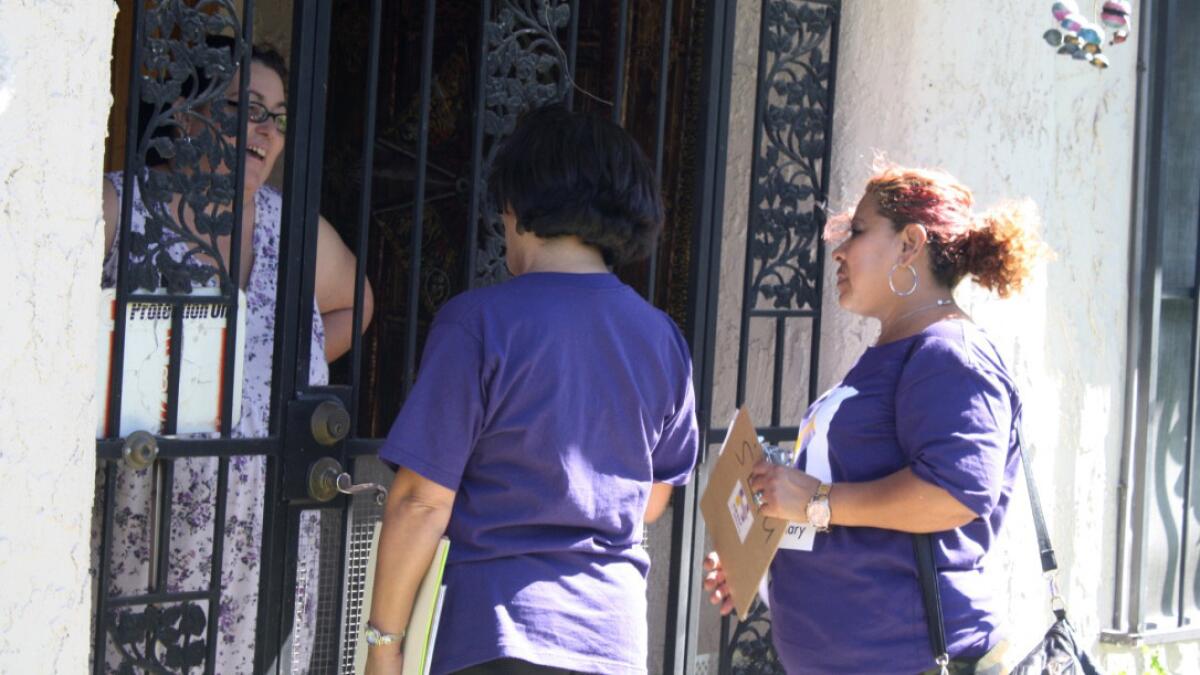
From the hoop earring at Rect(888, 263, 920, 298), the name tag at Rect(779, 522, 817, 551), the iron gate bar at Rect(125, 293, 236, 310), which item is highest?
the hoop earring at Rect(888, 263, 920, 298)

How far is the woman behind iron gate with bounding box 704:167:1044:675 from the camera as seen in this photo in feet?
8.79

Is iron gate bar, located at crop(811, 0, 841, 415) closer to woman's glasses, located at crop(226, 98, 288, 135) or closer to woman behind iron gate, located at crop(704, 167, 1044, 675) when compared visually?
woman behind iron gate, located at crop(704, 167, 1044, 675)

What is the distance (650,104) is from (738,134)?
0.29 meters

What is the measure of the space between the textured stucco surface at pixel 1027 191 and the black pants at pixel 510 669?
1.92 meters

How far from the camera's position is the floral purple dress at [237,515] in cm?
304

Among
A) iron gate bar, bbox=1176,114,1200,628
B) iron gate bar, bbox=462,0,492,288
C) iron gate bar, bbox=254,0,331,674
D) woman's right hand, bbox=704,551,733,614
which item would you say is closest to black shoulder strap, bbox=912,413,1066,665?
woman's right hand, bbox=704,551,733,614

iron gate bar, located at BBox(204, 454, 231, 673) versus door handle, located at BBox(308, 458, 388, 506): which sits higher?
door handle, located at BBox(308, 458, 388, 506)

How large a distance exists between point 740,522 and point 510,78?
119 cm

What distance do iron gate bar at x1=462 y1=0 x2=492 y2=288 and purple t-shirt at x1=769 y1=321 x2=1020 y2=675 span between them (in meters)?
0.91

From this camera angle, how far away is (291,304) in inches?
122

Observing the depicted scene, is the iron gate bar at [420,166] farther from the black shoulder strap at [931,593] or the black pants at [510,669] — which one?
the black shoulder strap at [931,593]

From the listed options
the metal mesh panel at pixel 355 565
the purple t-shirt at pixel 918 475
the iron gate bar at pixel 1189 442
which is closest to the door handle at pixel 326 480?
the metal mesh panel at pixel 355 565

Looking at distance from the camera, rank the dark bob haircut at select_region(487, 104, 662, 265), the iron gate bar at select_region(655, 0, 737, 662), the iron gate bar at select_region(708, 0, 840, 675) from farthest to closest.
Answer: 1. the iron gate bar at select_region(708, 0, 840, 675)
2. the iron gate bar at select_region(655, 0, 737, 662)
3. the dark bob haircut at select_region(487, 104, 662, 265)

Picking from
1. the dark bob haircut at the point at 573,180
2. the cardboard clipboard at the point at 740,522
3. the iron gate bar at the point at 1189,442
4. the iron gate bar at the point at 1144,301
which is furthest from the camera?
the iron gate bar at the point at 1189,442
